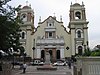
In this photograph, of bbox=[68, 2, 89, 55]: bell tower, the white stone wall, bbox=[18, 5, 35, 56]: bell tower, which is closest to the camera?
the white stone wall

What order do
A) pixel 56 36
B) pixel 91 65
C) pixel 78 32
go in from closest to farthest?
pixel 91 65
pixel 78 32
pixel 56 36

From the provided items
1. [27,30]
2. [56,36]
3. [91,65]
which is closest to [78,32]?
[56,36]

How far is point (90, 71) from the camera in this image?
43.1 feet

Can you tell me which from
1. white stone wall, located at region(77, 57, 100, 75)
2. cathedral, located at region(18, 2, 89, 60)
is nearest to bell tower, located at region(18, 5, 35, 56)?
cathedral, located at region(18, 2, 89, 60)

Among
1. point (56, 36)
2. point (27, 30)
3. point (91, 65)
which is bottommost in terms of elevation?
point (91, 65)

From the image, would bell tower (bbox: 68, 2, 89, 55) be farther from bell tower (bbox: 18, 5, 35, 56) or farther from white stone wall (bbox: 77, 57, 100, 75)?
white stone wall (bbox: 77, 57, 100, 75)

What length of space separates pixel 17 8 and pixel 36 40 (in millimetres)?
53288

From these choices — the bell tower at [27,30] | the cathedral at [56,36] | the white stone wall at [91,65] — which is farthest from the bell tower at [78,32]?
the white stone wall at [91,65]

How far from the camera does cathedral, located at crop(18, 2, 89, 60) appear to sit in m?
70.4

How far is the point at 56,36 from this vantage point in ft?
238

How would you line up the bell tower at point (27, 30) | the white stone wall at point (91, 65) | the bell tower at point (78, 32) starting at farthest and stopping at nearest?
the bell tower at point (27, 30)
the bell tower at point (78, 32)
the white stone wall at point (91, 65)

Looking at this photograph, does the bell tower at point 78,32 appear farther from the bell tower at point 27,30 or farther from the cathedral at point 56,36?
the bell tower at point 27,30

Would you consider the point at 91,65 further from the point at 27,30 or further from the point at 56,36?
the point at 27,30

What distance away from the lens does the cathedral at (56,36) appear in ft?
231
